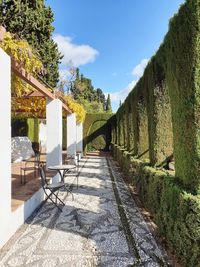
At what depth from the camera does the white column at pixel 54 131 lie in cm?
820

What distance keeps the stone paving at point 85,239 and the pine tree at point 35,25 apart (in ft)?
31.3

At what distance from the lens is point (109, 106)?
2007 inches

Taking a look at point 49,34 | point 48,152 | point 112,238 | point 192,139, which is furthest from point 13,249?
point 49,34

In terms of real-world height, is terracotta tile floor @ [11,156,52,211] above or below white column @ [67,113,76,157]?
below

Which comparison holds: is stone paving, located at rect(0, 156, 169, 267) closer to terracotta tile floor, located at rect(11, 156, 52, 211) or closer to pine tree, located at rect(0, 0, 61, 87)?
terracotta tile floor, located at rect(11, 156, 52, 211)

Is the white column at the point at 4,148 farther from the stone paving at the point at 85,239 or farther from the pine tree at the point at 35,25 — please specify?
the pine tree at the point at 35,25

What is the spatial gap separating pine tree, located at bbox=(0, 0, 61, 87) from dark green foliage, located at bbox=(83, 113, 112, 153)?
401 centimetres

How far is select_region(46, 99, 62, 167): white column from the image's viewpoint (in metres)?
8.20

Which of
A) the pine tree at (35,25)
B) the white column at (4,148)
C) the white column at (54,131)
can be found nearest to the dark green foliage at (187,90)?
the white column at (4,148)

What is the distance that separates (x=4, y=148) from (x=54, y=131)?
4.54 meters

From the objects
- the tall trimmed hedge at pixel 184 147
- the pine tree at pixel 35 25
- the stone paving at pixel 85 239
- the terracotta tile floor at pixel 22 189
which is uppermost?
the pine tree at pixel 35 25

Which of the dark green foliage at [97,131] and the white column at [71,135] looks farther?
the dark green foliage at [97,131]

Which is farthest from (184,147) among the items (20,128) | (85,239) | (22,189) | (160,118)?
(20,128)

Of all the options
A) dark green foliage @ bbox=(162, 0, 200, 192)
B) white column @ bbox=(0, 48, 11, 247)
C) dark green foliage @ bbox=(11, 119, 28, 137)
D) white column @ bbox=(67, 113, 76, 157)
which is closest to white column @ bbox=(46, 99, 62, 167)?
white column @ bbox=(0, 48, 11, 247)
